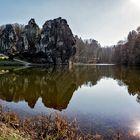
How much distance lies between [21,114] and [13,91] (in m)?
12.1

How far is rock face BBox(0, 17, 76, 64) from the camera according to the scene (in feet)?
375

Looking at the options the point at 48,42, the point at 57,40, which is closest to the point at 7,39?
the point at 48,42

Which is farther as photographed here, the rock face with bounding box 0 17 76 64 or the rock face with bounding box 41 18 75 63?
the rock face with bounding box 41 18 75 63

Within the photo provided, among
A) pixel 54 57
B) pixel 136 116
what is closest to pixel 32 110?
pixel 136 116

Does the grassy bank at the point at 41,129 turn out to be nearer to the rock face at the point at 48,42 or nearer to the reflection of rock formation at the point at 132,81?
the reflection of rock formation at the point at 132,81

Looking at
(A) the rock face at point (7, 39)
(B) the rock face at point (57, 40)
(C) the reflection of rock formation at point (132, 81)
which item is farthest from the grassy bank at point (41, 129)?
(A) the rock face at point (7, 39)

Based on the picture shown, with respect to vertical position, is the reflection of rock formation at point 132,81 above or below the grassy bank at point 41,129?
below

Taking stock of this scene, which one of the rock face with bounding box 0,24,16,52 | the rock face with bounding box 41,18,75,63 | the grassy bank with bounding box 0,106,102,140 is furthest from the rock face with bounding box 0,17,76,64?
the grassy bank with bounding box 0,106,102,140

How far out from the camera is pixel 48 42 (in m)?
117

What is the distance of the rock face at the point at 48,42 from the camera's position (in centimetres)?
11444

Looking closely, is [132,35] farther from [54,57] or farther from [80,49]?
[80,49]

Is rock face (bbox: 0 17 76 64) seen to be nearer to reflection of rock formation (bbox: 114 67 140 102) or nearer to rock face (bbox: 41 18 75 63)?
rock face (bbox: 41 18 75 63)

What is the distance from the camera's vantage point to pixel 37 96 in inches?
1021

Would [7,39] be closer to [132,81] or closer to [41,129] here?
[132,81]
